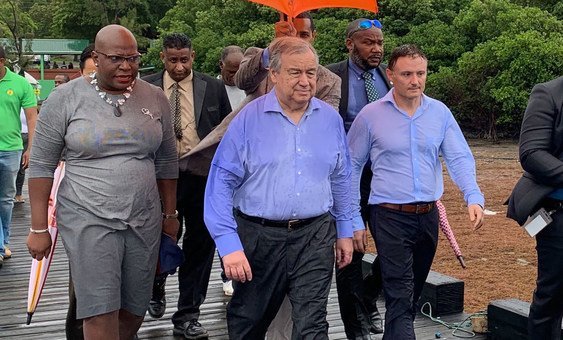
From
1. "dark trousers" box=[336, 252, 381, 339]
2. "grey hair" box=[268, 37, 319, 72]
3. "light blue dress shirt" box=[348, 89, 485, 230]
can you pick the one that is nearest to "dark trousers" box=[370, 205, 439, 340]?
"light blue dress shirt" box=[348, 89, 485, 230]

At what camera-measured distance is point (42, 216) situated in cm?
405

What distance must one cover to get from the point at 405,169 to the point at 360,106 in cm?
89

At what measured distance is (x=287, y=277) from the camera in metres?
3.99

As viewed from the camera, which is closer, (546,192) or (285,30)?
(546,192)

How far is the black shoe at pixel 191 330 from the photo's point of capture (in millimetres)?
5473

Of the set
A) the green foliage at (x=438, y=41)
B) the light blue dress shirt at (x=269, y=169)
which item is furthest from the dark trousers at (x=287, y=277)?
the green foliage at (x=438, y=41)

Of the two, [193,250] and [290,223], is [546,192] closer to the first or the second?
[290,223]

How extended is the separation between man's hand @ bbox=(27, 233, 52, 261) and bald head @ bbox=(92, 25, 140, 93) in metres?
0.85

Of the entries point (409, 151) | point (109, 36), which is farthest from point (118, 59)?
point (409, 151)

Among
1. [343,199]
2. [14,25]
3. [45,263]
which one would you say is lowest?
[14,25]

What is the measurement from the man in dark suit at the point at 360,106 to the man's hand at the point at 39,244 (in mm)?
1936

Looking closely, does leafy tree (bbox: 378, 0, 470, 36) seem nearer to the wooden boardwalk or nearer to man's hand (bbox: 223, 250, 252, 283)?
the wooden boardwalk

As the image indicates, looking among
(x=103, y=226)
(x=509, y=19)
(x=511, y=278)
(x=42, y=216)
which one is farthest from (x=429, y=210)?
(x=509, y=19)

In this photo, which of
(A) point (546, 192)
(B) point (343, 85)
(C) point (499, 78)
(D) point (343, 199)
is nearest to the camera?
(D) point (343, 199)
